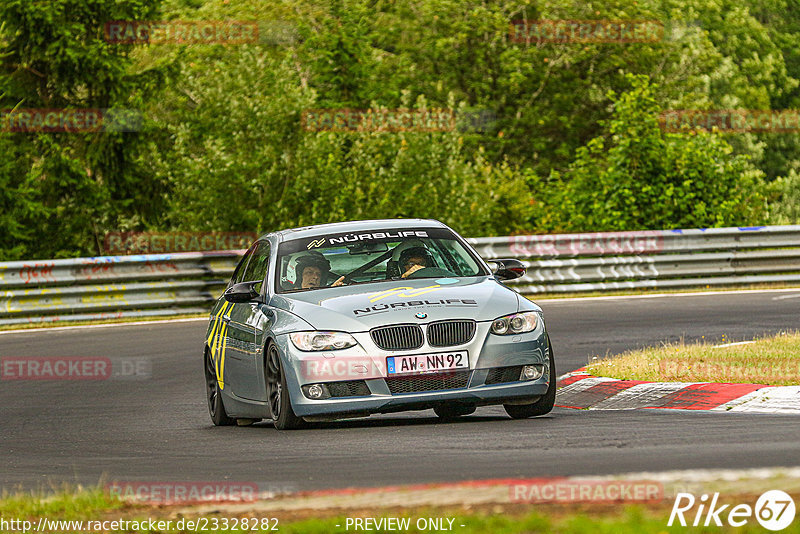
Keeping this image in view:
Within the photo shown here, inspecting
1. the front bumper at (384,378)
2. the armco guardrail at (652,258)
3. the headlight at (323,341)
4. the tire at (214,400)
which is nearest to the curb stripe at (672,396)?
the front bumper at (384,378)

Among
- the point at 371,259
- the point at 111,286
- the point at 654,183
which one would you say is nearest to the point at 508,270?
the point at 371,259

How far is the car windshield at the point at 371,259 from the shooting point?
1061cm

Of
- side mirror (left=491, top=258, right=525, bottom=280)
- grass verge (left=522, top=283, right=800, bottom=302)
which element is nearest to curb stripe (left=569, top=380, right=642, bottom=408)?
side mirror (left=491, top=258, right=525, bottom=280)

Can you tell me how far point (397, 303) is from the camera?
9617mm

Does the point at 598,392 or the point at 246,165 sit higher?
the point at 598,392

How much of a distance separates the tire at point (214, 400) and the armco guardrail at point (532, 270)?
9.69 m

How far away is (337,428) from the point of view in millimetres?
9820

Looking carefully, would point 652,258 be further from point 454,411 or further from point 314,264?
point 314,264

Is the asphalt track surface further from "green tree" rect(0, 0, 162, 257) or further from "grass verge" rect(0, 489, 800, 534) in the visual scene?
"green tree" rect(0, 0, 162, 257)

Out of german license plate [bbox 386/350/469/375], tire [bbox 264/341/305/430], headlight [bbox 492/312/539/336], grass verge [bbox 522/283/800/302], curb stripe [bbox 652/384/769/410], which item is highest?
headlight [bbox 492/312/539/336]

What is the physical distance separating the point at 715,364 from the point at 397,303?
340 centimetres

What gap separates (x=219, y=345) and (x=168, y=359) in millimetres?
4934

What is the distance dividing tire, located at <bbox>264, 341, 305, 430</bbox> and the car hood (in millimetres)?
351

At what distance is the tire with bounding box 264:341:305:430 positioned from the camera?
31.5ft
